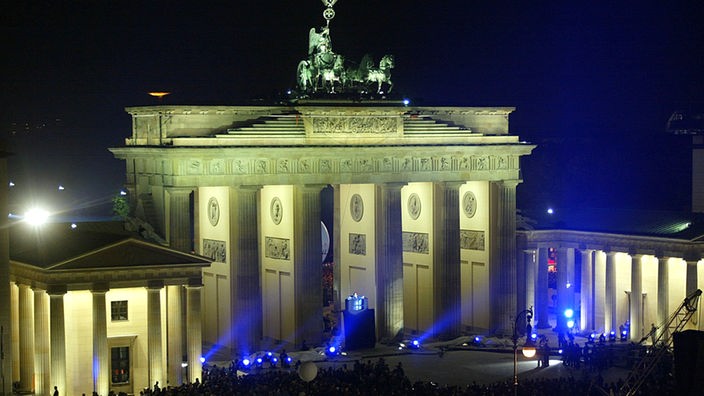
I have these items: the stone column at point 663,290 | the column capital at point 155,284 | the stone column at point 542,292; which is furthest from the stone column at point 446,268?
the column capital at point 155,284

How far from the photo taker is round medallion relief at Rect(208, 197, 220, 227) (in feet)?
235

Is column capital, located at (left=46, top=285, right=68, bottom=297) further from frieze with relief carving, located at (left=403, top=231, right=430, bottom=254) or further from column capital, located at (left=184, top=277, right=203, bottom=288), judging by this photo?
frieze with relief carving, located at (left=403, top=231, right=430, bottom=254)

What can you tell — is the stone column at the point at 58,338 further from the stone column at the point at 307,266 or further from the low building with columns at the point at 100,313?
the stone column at the point at 307,266

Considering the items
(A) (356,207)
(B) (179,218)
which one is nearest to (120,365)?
(B) (179,218)

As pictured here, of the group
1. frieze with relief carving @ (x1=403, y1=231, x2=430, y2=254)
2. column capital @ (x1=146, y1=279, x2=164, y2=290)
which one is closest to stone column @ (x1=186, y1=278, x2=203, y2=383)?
column capital @ (x1=146, y1=279, x2=164, y2=290)

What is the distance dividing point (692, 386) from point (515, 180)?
3119 centimetres

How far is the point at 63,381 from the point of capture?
5778cm

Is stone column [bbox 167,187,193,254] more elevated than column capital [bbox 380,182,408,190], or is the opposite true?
column capital [bbox 380,182,408,190]

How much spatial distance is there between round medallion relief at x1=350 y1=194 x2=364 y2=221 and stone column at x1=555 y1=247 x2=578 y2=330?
11873 millimetres

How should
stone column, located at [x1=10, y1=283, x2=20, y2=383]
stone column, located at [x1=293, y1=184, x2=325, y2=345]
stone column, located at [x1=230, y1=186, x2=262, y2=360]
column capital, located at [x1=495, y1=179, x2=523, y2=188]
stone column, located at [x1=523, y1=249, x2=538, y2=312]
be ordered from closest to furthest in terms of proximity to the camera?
stone column, located at [x1=10, y1=283, x2=20, y2=383]
stone column, located at [x1=230, y1=186, x2=262, y2=360]
stone column, located at [x1=293, y1=184, x2=325, y2=345]
column capital, located at [x1=495, y1=179, x2=523, y2=188]
stone column, located at [x1=523, y1=249, x2=538, y2=312]

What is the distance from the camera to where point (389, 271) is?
7481cm

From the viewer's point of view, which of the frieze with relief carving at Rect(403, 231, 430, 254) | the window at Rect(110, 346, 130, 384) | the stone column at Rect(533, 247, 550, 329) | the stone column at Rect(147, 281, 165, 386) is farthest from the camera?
the stone column at Rect(533, 247, 550, 329)

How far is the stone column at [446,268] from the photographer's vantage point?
3000 inches

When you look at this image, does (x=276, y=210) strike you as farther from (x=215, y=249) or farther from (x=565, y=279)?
(x=565, y=279)
